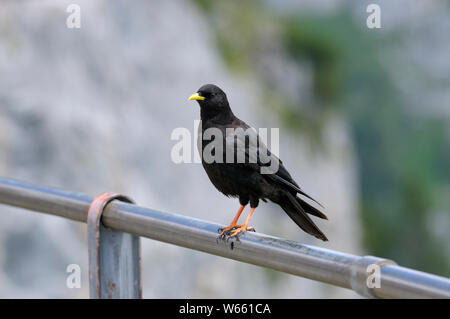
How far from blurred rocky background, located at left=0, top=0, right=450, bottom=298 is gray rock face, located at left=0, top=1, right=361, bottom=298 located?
2cm

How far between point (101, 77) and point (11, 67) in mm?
1202

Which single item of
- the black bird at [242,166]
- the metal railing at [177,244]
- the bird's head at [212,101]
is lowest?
the metal railing at [177,244]

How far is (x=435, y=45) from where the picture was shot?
21281 mm

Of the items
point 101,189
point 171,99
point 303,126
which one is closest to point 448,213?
point 303,126

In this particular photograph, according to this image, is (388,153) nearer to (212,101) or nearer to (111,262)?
(212,101)

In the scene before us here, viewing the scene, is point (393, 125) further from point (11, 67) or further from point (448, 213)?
point (11, 67)

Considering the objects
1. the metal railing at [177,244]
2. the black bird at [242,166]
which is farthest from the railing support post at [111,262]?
the black bird at [242,166]

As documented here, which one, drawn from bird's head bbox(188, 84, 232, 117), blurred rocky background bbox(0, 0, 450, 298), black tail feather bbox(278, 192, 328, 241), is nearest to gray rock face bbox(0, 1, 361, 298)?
blurred rocky background bbox(0, 0, 450, 298)

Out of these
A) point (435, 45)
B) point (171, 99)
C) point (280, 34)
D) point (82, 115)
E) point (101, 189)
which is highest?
point (435, 45)

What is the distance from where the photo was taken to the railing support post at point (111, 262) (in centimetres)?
211

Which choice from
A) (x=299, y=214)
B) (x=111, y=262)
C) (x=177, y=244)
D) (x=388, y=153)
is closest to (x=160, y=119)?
(x=299, y=214)

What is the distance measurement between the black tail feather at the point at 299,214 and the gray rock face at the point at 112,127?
4.67 metres

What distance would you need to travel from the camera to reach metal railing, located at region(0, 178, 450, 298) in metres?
1.46

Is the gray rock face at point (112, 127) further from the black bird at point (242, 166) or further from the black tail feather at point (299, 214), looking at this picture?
the black tail feather at point (299, 214)
